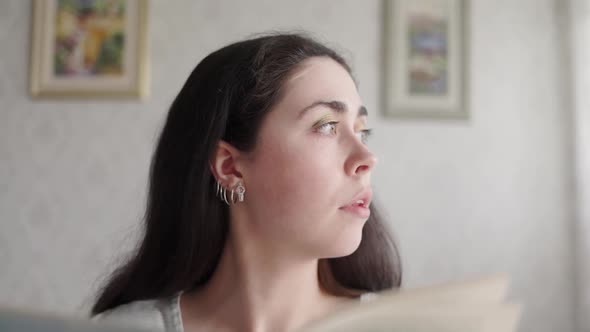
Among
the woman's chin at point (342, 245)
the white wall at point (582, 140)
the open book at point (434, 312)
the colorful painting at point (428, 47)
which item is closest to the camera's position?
the open book at point (434, 312)

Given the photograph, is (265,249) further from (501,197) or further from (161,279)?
(501,197)

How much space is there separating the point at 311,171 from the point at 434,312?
1.51 feet

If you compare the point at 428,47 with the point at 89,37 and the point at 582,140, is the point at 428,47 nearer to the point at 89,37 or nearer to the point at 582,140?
the point at 582,140

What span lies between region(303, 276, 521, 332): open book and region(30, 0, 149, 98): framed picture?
1806mm

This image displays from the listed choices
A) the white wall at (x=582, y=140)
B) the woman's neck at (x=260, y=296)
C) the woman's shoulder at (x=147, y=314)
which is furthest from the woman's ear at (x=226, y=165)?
the white wall at (x=582, y=140)

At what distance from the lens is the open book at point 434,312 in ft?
1.04

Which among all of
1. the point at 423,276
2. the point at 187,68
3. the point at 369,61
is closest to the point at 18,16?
the point at 187,68

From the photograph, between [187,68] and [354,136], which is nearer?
[354,136]

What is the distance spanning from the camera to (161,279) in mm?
933

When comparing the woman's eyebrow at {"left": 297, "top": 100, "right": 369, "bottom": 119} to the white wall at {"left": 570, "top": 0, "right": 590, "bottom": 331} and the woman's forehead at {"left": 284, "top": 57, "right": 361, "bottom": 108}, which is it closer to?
the woman's forehead at {"left": 284, "top": 57, "right": 361, "bottom": 108}

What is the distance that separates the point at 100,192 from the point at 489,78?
167cm

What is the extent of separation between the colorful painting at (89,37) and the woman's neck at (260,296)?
142 cm

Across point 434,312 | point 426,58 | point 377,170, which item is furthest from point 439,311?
point 426,58

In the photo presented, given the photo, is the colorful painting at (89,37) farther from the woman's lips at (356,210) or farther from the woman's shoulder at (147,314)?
the woman's lips at (356,210)
